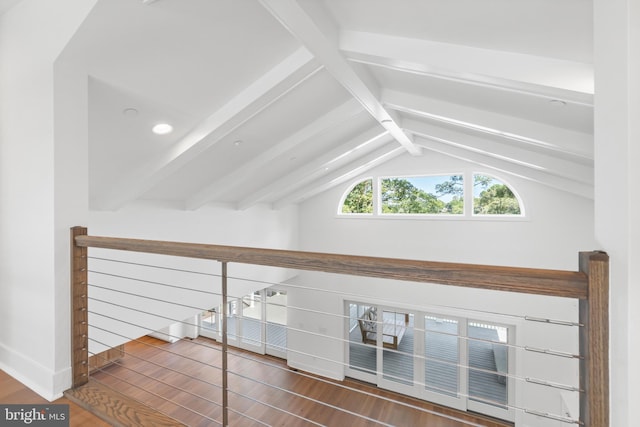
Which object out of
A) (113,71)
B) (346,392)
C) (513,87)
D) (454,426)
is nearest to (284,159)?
(113,71)

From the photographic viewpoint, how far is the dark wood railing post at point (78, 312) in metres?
1.71

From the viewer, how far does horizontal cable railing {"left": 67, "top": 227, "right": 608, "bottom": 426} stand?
0.92m

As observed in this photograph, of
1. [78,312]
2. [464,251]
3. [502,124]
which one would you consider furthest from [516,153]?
[78,312]

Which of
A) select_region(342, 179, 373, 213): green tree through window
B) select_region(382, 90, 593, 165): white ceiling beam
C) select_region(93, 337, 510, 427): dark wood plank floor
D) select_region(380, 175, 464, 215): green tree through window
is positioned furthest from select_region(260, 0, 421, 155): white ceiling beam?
select_region(342, 179, 373, 213): green tree through window

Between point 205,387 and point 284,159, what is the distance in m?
3.73

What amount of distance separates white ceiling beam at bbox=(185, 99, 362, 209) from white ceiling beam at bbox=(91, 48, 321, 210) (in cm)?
88

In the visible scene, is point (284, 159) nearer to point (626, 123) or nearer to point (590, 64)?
point (590, 64)

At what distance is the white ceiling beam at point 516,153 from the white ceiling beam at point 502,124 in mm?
728

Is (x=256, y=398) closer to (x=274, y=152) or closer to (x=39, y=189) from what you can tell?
(x=274, y=152)

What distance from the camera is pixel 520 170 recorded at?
179 inches

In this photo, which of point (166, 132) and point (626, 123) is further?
point (166, 132)

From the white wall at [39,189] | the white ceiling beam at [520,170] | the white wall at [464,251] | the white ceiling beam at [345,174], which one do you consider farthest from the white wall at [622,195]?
the white ceiling beam at [345,174]

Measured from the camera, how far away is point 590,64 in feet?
5.19

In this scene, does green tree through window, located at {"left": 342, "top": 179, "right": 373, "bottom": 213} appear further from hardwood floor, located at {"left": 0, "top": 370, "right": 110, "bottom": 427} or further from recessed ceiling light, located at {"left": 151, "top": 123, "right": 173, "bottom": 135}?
hardwood floor, located at {"left": 0, "top": 370, "right": 110, "bottom": 427}
